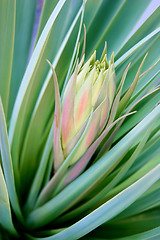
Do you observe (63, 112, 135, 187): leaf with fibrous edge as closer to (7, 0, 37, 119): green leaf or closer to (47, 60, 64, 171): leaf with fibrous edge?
(47, 60, 64, 171): leaf with fibrous edge

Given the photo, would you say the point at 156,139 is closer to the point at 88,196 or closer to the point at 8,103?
the point at 88,196

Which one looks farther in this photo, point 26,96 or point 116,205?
point 26,96

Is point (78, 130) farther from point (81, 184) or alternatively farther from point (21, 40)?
point (21, 40)

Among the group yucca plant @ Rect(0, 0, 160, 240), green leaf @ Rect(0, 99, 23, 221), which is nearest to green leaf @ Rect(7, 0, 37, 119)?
yucca plant @ Rect(0, 0, 160, 240)

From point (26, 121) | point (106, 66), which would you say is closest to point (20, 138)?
point (26, 121)

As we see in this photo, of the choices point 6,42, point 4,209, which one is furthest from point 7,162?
point 6,42

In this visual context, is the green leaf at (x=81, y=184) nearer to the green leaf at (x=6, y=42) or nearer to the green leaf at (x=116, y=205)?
the green leaf at (x=116, y=205)

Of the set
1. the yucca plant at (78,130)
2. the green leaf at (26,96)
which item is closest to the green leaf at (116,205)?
the yucca plant at (78,130)
